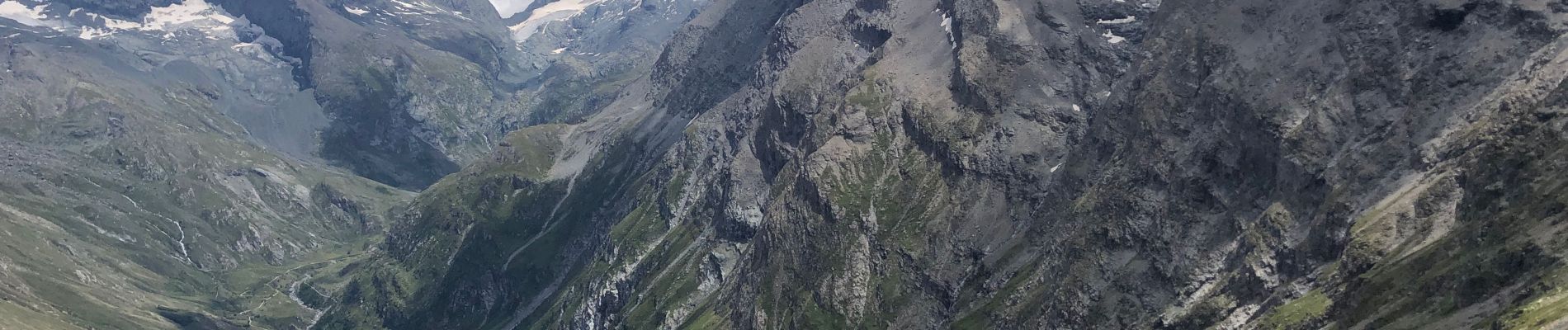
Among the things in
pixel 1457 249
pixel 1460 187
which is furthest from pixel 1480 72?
pixel 1457 249

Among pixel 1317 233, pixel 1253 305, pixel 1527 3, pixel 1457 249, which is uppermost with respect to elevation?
pixel 1527 3

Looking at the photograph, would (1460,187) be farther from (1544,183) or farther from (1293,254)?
(1293,254)

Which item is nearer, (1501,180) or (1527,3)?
(1501,180)

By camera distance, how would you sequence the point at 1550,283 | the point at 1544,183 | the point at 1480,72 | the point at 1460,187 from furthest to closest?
the point at 1480,72 < the point at 1460,187 < the point at 1544,183 < the point at 1550,283

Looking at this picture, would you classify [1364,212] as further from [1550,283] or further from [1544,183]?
[1550,283]

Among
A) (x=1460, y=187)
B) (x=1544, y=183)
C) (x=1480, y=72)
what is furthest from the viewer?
(x=1480, y=72)

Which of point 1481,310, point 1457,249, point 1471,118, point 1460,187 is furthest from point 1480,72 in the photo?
point 1481,310

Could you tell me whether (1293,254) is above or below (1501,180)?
below

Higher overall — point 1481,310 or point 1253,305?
point 1481,310

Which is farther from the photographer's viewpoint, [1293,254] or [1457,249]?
[1293,254]
